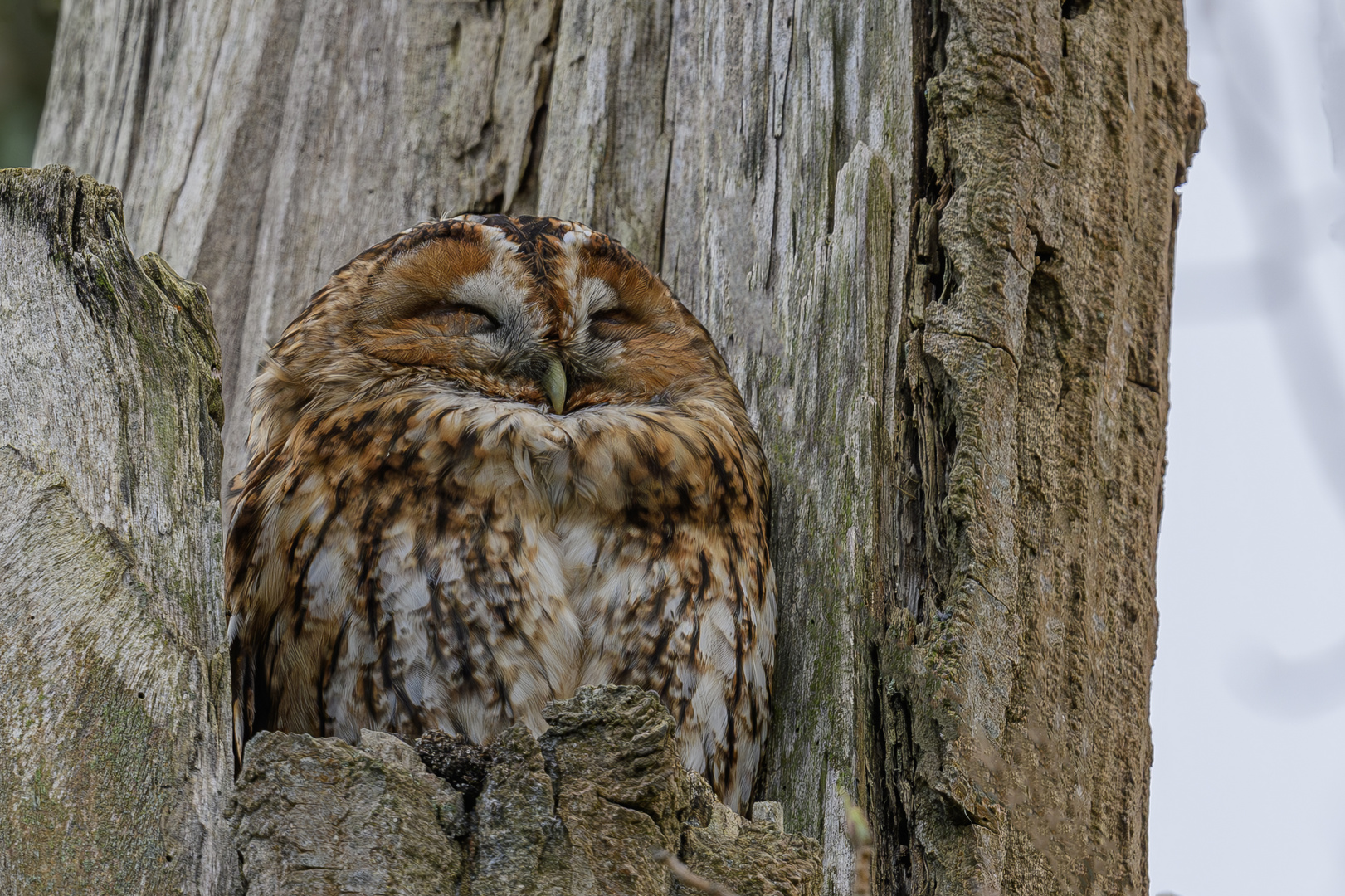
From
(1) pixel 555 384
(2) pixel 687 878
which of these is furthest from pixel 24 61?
(2) pixel 687 878

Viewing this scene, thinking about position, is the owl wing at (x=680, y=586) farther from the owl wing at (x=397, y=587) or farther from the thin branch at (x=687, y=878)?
the thin branch at (x=687, y=878)

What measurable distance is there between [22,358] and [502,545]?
0.78 meters

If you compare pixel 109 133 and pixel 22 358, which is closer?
pixel 22 358

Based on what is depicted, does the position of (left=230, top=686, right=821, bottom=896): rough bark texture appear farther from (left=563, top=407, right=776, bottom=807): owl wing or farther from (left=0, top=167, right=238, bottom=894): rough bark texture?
(left=563, top=407, right=776, bottom=807): owl wing

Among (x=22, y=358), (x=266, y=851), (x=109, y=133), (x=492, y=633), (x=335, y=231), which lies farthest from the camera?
(x=109, y=133)

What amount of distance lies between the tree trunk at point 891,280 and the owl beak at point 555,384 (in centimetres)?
40

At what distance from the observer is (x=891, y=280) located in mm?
2396

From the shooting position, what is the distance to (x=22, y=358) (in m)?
1.81

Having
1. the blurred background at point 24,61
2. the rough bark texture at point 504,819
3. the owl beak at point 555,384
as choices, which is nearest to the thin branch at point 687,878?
the rough bark texture at point 504,819

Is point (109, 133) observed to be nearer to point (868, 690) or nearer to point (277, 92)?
point (277, 92)

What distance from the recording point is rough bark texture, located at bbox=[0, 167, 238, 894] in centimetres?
152

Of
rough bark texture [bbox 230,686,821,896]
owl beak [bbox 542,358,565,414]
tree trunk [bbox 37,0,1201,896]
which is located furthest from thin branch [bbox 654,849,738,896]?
owl beak [bbox 542,358,565,414]

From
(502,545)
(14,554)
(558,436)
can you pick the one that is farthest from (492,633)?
(14,554)

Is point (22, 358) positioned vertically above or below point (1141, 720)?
above
